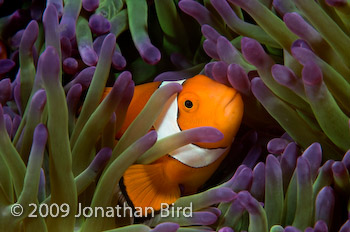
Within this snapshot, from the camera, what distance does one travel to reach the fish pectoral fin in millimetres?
1013

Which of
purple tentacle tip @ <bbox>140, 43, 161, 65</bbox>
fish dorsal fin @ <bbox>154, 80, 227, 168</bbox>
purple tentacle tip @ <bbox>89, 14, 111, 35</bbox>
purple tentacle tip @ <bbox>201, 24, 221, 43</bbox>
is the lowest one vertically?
fish dorsal fin @ <bbox>154, 80, 227, 168</bbox>

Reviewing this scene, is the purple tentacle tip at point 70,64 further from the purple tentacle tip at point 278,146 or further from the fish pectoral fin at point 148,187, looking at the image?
the purple tentacle tip at point 278,146

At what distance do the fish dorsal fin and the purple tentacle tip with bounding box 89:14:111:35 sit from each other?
281 mm

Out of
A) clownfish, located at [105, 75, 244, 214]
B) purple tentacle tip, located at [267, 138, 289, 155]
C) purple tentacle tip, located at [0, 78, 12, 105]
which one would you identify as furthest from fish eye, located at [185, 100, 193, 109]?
purple tentacle tip, located at [0, 78, 12, 105]

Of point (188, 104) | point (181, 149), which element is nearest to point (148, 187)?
point (181, 149)

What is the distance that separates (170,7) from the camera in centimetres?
125

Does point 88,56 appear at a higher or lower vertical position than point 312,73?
lower

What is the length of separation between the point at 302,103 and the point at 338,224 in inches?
10.6

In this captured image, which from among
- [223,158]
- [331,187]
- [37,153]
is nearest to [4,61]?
[37,153]

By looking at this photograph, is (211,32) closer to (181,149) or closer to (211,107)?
(211,107)

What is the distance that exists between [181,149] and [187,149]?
2cm

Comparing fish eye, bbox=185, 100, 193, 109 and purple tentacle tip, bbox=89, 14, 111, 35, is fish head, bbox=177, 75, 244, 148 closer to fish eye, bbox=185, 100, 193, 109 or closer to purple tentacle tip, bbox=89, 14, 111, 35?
fish eye, bbox=185, 100, 193, 109

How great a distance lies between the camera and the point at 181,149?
108 centimetres

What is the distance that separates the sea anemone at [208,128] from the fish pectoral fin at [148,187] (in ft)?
0.11
